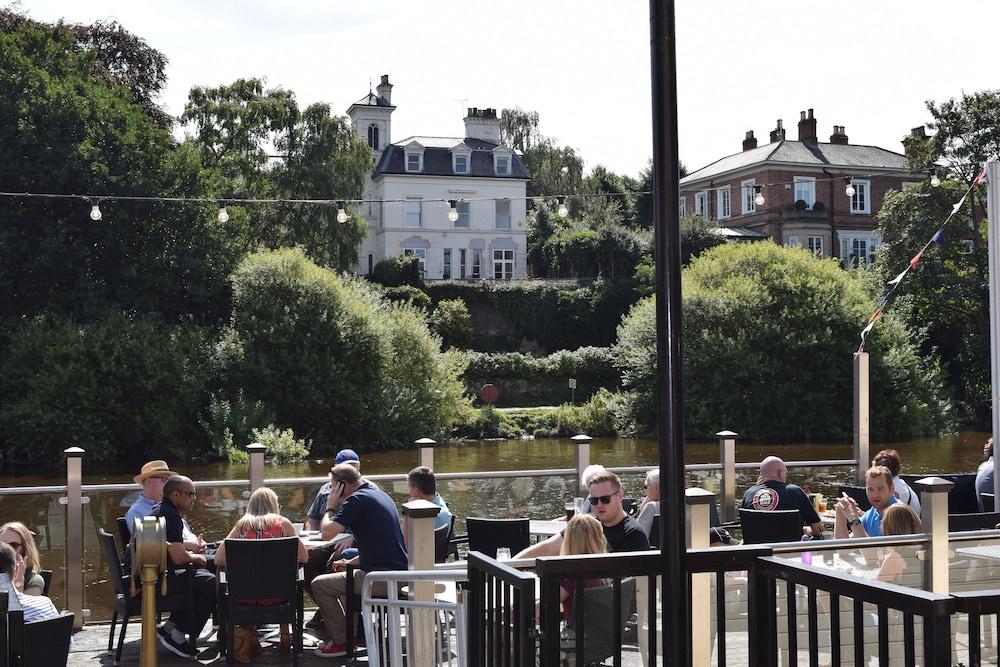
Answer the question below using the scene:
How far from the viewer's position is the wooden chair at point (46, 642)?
479 centimetres

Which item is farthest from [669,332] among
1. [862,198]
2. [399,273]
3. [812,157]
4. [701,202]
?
[701,202]

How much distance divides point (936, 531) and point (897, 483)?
8.83 feet

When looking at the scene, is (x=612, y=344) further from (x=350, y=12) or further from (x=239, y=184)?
(x=350, y=12)

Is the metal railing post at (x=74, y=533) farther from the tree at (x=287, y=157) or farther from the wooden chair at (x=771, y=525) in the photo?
the tree at (x=287, y=157)

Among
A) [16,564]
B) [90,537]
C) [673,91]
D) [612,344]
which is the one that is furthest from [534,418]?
[673,91]

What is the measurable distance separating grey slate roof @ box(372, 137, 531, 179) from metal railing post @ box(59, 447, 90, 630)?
52067mm

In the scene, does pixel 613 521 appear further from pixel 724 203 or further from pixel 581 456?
pixel 724 203

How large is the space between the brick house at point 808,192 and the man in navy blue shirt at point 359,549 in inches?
1936

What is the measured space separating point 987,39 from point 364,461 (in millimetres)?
27356

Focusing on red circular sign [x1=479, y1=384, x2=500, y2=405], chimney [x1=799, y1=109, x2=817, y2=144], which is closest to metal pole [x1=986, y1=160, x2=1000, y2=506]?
red circular sign [x1=479, y1=384, x2=500, y2=405]

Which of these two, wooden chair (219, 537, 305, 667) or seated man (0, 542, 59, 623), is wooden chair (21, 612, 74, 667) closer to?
seated man (0, 542, 59, 623)

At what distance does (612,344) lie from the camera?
50.5 meters

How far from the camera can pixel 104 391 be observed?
3103cm

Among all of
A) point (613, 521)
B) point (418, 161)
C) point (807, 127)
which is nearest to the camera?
point (613, 521)
